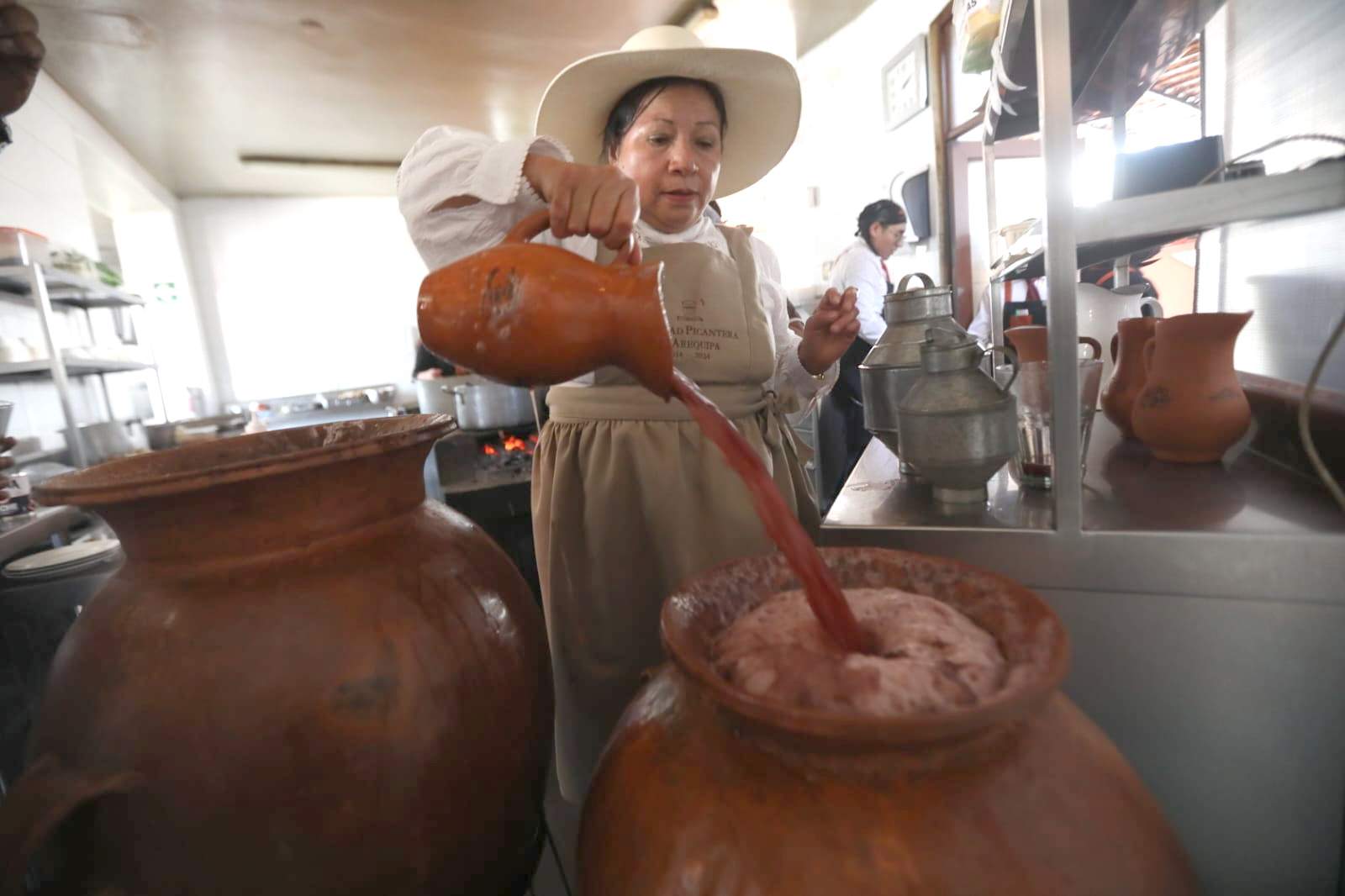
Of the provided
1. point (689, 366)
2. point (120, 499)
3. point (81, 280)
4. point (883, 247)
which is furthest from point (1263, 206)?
point (81, 280)

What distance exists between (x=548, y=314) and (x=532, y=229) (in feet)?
0.56

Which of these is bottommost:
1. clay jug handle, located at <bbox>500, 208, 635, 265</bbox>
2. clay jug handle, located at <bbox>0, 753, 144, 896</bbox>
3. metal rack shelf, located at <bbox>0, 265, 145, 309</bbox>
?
clay jug handle, located at <bbox>0, 753, 144, 896</bbox>

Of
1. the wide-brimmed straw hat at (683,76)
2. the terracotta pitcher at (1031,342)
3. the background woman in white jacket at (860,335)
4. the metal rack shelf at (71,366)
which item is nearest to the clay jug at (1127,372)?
the terracotta pitcher at (1031,342)

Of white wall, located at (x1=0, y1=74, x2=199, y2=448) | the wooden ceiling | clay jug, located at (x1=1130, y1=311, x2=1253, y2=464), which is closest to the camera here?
clay jug, located at (x1=1130, y1=311, x2=1253, y2=464)

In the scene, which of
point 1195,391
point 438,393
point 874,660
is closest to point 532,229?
point 874,660

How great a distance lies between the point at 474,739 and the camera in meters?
0.58

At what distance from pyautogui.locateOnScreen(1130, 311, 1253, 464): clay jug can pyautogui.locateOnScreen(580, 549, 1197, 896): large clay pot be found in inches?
32.8

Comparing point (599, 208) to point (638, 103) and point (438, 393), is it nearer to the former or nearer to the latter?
point (638, 103)

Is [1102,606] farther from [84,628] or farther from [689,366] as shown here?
[84,628]

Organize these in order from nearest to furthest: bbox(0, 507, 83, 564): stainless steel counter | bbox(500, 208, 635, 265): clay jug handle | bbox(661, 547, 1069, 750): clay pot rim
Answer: bbox(661, 547, 1069, 750): clay pot rim, bbox(500, 208, 635, 265): clay jug handle, bbox(0, 507, 83, 564): stainless steel counter

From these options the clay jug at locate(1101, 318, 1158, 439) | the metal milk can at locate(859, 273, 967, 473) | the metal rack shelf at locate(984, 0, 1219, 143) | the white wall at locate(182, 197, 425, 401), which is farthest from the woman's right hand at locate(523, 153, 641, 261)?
the white wall at locate(182, 197, 425, 401)

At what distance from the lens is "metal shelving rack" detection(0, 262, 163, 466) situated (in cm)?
261

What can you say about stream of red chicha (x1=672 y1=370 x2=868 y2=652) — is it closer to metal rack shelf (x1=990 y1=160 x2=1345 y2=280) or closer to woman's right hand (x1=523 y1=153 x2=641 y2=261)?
woman's right hand (x1=523 y1=153 x2=641 y2=261)

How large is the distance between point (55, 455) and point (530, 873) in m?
3.82
